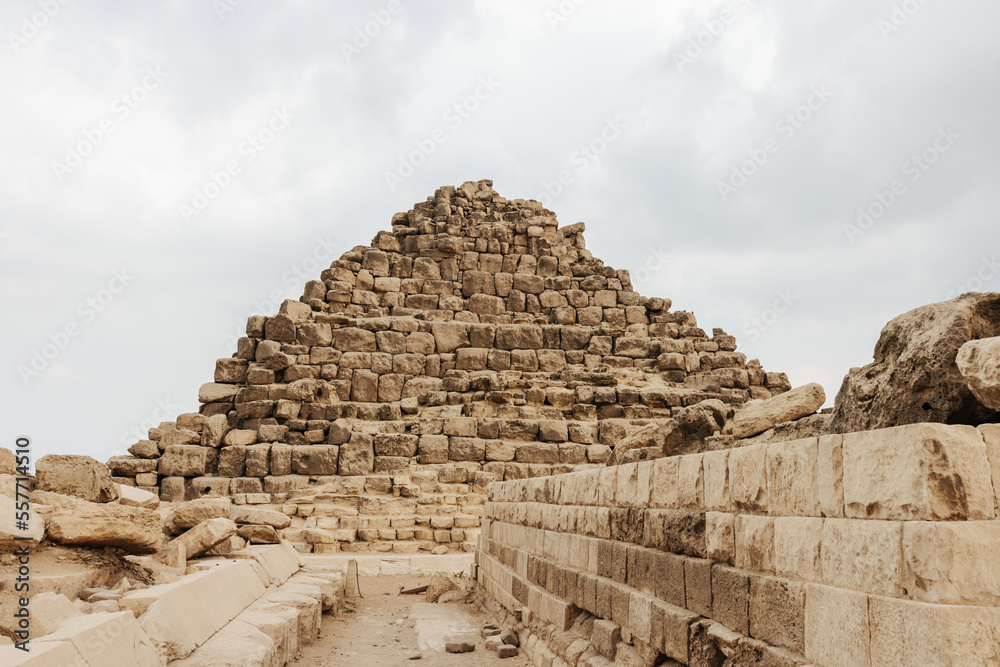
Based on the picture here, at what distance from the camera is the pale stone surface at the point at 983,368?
2137 mm

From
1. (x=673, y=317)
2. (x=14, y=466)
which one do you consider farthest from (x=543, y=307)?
(x=14, y=466)

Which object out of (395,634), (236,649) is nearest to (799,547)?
(236,649)

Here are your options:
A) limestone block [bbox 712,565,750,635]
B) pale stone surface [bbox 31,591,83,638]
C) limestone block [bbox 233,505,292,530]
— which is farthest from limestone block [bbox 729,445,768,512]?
limestone block [bbox 233,505,292,530]

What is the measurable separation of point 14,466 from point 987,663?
16.7ft

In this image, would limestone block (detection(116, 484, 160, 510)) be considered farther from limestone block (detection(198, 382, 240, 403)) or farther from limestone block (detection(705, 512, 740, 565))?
limestone block (detection(198, 382, 240, 403))

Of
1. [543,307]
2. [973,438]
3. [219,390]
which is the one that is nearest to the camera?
[973,438]

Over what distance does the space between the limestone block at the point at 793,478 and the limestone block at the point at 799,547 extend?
→ 40 millimetres

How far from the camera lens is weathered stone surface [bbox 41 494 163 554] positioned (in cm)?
418

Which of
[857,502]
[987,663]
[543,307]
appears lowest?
[987,663]

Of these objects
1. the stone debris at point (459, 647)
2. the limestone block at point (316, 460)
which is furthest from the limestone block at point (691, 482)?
the limestone block at point (316, 460)

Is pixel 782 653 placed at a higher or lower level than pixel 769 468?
lower

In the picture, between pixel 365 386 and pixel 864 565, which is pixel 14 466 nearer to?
pixel 864 565

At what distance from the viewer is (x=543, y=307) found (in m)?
16.7

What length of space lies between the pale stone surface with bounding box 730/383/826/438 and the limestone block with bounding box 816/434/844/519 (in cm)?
190
